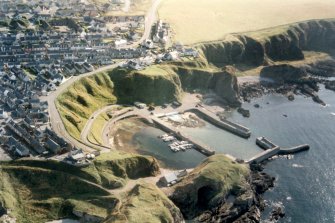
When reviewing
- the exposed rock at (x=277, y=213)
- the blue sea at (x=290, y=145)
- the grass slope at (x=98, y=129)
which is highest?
the grass slope at (x=98, y=129)

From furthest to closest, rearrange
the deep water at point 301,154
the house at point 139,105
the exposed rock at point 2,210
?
the house at point 139,105 → the deep water at point 301,154 → the exposed rock at point 2,210

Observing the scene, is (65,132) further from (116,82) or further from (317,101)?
(317,101)

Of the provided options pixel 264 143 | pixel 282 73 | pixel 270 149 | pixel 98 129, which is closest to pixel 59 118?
pixel 98 129

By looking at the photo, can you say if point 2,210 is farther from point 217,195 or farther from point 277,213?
point 277,213

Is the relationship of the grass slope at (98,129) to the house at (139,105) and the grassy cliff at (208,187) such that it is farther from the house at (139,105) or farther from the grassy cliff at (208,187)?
the grassy cliff at (208,187)

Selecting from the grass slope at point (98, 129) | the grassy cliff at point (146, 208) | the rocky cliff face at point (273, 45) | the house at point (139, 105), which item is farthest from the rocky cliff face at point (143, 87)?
the grassy cliff at point (146, 208)

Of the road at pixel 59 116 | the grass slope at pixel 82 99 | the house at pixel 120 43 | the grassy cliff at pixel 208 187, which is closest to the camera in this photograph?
the grassy cliff at pixel 208 187

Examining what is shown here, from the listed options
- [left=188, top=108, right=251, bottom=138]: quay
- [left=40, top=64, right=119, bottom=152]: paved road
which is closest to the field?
[left=188, top=108, right=251, bottom=138]: quay

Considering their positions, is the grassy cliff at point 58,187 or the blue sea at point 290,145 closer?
the grassy cliff at point 58,187
